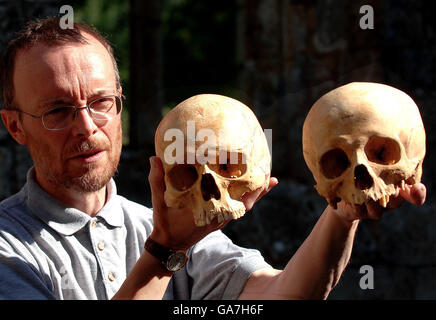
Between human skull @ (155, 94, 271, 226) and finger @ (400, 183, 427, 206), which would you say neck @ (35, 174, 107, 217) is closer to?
human skull @ (155, 94, 271, 226)

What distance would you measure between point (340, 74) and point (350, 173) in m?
2.73

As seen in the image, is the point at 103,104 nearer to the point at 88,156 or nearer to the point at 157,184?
the point at 88,156

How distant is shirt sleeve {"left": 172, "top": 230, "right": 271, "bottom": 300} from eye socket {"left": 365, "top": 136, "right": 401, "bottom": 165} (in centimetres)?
48

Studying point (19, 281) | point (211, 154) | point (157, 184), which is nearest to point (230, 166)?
point (211, 154)

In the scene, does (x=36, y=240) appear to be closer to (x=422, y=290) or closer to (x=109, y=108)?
(x=109, y=108)

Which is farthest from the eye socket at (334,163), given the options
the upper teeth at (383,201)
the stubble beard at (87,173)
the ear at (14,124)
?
the ear at (14,124)

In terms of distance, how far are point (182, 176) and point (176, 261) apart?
241 millimetres

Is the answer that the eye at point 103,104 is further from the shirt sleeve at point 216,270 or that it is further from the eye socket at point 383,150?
the eye socket at point 383,150

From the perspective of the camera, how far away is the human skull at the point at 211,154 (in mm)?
1793

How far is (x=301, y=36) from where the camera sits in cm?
457

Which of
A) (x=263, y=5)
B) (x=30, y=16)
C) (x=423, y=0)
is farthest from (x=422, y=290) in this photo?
(x=30, y=16)

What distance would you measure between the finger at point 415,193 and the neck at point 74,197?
86cm

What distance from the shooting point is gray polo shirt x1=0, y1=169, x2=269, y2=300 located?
1.82m

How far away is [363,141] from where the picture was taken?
5.63 ft
